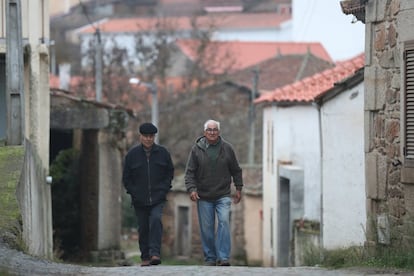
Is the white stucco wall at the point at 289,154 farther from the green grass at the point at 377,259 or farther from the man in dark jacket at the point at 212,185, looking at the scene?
the green grass at the point at 377,259

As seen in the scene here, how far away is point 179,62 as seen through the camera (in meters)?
60.0

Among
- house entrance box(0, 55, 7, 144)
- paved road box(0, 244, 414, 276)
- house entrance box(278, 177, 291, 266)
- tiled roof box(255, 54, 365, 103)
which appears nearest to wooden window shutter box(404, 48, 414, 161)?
paved road box(0, 244, 414, 276)

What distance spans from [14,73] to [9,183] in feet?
9.34

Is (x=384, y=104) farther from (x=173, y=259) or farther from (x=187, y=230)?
(x=187, y=230)

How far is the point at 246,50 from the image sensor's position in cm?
6341

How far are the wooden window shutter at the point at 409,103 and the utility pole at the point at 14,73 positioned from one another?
5932 millimetres

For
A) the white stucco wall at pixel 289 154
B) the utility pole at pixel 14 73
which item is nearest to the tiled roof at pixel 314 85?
the white stucco wall at pixel 289 154

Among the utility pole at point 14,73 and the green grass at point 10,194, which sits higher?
the utility pole at point 14,73

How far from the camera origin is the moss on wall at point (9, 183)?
12.0 m

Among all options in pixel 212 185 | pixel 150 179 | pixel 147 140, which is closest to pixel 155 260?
pixel 150 179

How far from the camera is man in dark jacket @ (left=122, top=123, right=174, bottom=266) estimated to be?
13.8m

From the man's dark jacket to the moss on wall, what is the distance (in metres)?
1.39

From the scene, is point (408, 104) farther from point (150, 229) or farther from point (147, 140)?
point (150, 229)

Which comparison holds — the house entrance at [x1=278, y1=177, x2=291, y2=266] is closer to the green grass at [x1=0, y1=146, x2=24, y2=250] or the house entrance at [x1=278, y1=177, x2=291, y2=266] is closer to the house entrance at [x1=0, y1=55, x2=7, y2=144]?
the house entrance at [x1=0, y1=55, x2=7, y2=144]
